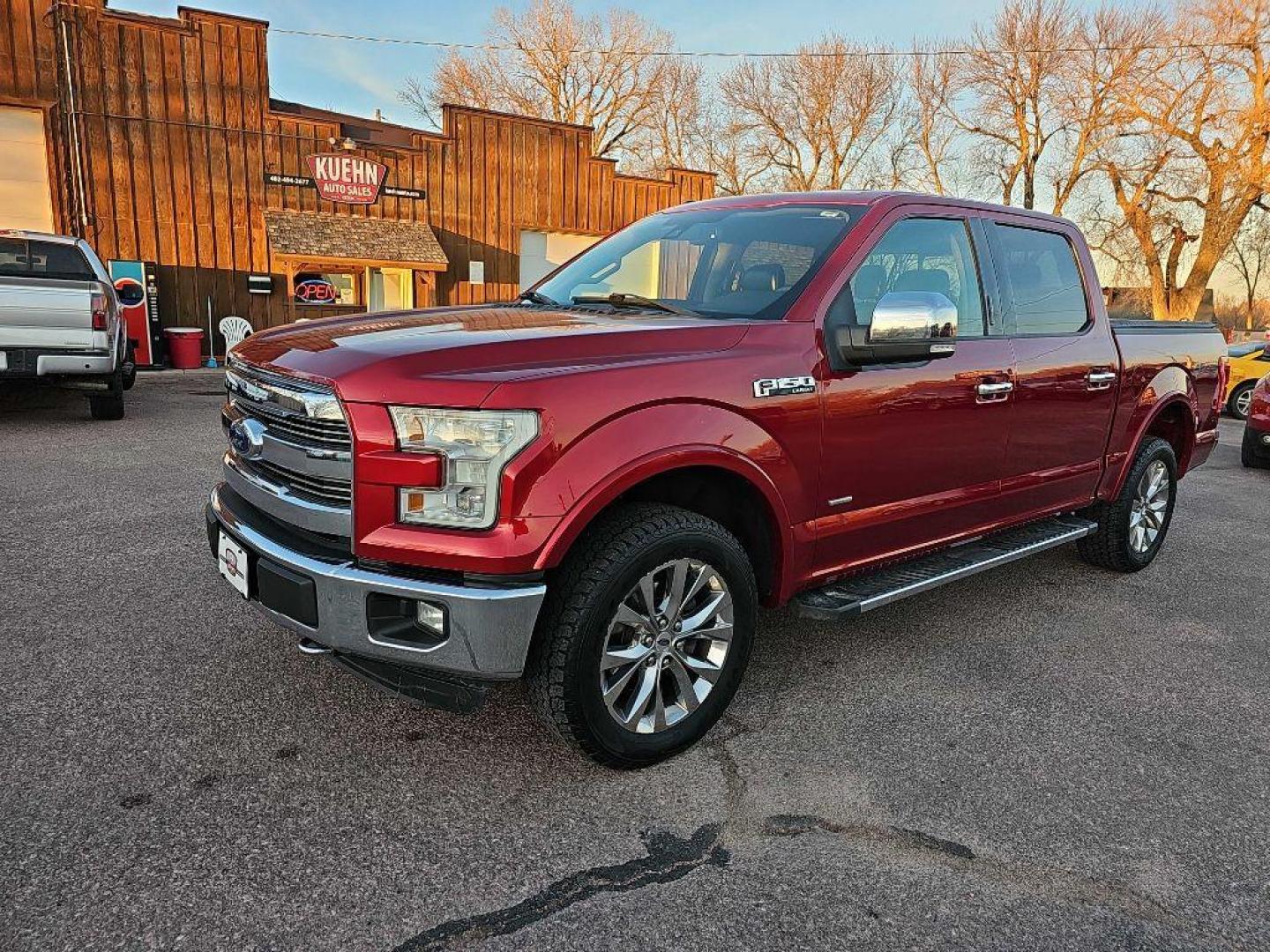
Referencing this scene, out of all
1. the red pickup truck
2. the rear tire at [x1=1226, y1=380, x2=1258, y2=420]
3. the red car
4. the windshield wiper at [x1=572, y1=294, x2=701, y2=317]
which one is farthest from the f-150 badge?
the rear tire at [x1=1226, y1=380, x2=1258, y2=420]

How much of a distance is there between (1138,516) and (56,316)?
355 inches

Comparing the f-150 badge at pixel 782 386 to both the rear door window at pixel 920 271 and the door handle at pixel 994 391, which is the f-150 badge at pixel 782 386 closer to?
the rear door window at pixel 920 271

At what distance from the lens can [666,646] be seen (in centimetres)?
273

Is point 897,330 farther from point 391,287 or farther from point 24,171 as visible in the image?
point 391,287

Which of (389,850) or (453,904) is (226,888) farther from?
(453,904)

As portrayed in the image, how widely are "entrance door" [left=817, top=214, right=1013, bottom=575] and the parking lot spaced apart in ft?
2.03

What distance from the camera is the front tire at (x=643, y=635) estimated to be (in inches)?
98.1

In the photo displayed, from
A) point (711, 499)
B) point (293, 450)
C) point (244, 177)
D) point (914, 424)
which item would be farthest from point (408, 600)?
point (244, 177)

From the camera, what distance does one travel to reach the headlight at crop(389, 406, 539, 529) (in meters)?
2.31

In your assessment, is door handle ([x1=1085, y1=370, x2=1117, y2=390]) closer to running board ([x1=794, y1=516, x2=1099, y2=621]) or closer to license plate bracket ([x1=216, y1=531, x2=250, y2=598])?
running board ([x1=794, y1=516, x2=1099, y2=621])

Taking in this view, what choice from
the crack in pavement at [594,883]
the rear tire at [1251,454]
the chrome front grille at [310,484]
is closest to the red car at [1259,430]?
the rear tire at [1251,454]

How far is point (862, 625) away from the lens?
405 cm

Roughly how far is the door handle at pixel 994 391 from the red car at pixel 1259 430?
23.8 feet

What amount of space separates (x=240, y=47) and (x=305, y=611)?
17.6 meters
